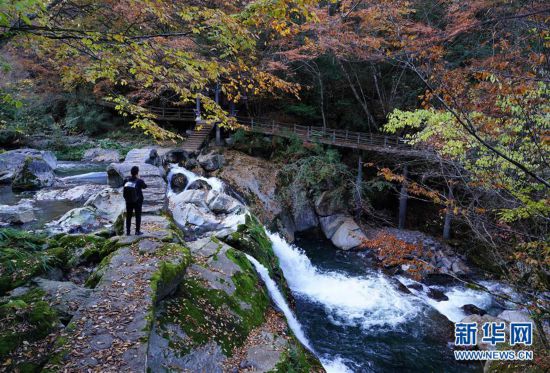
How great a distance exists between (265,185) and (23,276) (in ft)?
38.8

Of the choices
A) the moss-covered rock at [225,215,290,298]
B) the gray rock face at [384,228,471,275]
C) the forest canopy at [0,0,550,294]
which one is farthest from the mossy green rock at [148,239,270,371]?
the gray rock face at [384,228,471,275]

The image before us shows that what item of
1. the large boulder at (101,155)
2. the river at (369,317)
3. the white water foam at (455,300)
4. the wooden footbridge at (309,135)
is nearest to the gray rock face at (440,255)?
the white water foam at (455,300)

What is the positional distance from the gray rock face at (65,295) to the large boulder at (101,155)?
15310 millimetres

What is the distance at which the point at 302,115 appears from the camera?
69.6 ft

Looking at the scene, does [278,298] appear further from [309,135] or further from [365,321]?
[309,135]

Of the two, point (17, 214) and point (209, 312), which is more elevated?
point (17, 214)

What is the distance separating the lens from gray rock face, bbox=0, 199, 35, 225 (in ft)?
31.6

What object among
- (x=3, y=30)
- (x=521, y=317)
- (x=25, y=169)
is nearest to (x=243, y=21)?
(x=3, y=30)

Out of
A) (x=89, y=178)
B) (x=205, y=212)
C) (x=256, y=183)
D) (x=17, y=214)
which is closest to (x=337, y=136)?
(x=256, y=183)

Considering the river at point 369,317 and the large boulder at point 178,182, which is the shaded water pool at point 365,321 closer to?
the river at point 369,317

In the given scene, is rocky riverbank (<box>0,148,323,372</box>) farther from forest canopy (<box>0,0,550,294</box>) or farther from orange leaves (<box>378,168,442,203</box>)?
orange leaves (<box>378,168,442,203</box>)

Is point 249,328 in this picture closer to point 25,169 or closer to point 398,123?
point 398,123

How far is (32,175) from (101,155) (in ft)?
21.4

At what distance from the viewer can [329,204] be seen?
1628 centimetres
